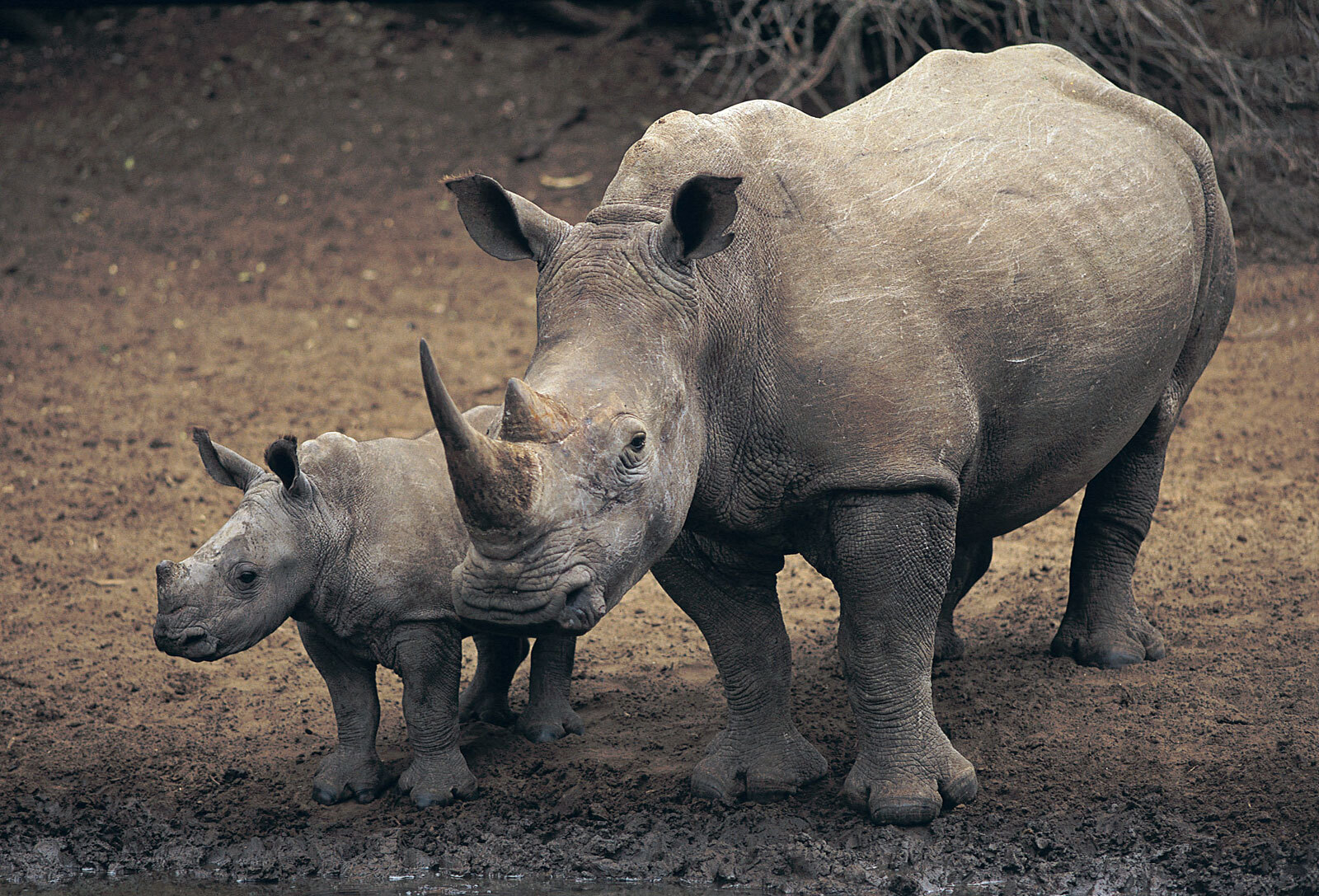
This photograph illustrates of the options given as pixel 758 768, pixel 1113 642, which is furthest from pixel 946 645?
pixel 758 768

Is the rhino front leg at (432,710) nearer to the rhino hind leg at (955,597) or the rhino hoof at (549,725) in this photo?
the rhino hoof at (549,725)

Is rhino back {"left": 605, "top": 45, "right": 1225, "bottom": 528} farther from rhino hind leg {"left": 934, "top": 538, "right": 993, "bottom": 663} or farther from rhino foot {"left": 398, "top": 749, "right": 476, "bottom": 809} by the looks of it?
rhino foot {"left": 398, "top": 749, "right": 476, "bottom": 809}

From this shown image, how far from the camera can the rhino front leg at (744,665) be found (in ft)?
15.9

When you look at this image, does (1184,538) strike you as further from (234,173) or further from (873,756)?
(234,173)

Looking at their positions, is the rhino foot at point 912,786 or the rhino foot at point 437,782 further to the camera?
the rhino foot at point 437,782

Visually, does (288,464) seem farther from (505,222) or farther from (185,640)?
(505,222)

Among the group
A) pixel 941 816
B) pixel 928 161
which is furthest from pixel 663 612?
pixel 928 161

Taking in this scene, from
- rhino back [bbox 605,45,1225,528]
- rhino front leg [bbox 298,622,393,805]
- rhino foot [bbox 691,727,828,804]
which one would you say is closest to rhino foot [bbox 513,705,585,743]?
rhino front leg [bbox 298,622,393,805]

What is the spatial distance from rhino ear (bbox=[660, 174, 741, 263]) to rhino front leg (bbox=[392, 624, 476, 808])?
1724mm

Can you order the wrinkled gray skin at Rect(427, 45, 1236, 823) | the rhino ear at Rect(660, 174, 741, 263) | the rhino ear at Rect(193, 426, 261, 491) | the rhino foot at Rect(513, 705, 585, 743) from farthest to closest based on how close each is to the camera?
the rhino foot at Rect(513, 705, 585, 743), the rhino ear at Rect(193, 426, 261, 491), the rhino ear at Rect(660, 174, 741, 263), the wrinkled gray skin at Rect(427, 45, 1236, 823)

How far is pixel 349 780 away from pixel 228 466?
1.19 m

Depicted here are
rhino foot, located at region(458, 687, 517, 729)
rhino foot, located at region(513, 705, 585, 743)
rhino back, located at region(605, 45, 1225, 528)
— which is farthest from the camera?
rhino foot, located at region(458, 687, 517, 729)

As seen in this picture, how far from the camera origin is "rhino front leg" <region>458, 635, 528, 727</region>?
563 centimetres

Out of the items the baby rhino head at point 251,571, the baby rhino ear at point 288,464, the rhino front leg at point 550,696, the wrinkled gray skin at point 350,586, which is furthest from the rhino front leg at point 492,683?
the baby rhino ear at point 288,464
